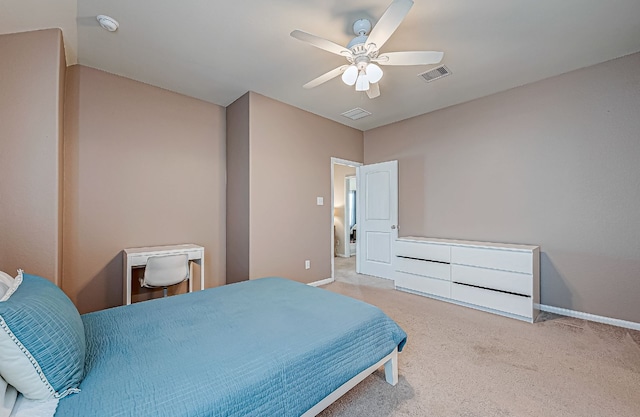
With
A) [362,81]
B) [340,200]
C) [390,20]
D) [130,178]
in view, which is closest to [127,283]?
[130,178]

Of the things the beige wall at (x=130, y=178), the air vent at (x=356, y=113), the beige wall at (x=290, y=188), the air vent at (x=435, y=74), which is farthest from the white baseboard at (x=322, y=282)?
the air vent at (x=435, y=74)

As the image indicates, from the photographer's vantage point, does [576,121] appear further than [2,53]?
Yes

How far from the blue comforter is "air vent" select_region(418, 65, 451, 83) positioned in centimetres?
255

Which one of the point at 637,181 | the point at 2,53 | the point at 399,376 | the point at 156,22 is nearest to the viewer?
the point at 399,376

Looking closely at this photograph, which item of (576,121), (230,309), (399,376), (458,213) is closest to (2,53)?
(230,309)

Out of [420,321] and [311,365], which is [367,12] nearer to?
[311,365]

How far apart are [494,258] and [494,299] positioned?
0.46m

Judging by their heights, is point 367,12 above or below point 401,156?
above

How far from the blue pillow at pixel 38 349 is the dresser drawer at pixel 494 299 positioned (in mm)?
3484

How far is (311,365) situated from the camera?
1233 millimetres

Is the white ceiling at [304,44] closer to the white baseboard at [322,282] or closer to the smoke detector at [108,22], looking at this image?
the smoke detector at [108,22]

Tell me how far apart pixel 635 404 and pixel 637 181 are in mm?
2094

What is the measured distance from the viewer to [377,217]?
15.4ft

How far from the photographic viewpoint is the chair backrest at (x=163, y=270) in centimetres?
264
